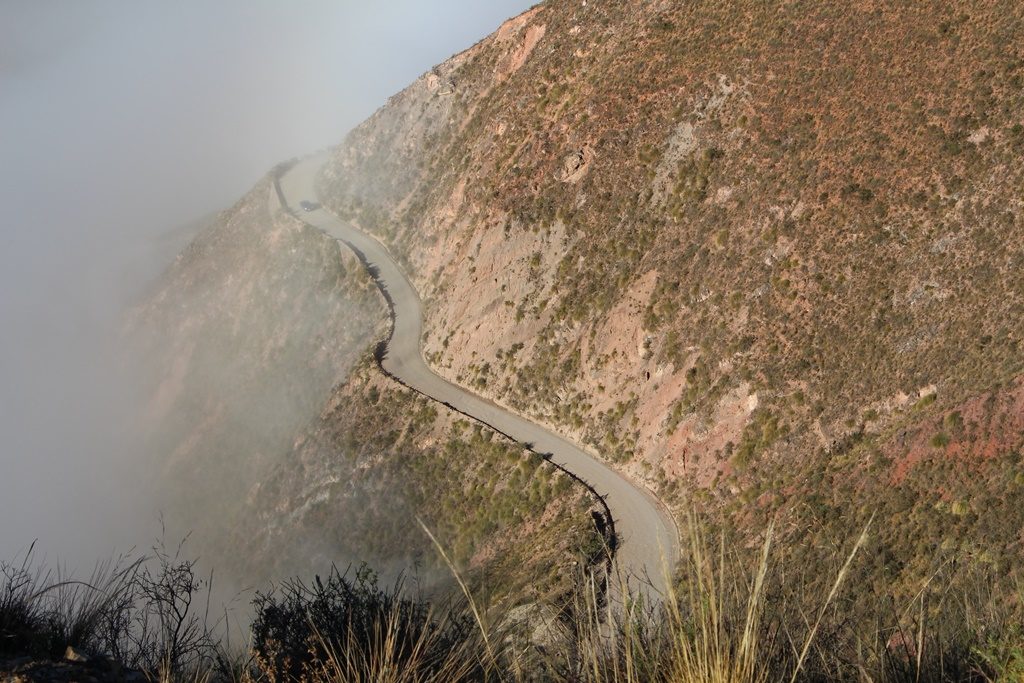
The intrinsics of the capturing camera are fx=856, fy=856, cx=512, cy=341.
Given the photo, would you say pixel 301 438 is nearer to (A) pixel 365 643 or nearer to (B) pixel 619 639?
(A) pixel 365 643

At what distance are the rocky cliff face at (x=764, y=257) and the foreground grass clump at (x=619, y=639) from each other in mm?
10584

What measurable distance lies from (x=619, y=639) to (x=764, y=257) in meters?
24.7

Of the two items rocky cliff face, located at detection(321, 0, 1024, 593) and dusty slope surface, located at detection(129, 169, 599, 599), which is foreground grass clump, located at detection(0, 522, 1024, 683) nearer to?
dusty slope surface, located at detection(129, 169, 599, 599)

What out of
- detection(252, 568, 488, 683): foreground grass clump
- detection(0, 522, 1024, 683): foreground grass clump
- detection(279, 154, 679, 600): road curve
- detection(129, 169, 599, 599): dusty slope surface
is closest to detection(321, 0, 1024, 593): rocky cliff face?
detection(279, 154, 679, 600): road curve

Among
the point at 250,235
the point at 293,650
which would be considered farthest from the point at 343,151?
the point at 293,650

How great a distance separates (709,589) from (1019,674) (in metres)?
2.39

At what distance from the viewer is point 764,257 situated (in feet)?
95.0

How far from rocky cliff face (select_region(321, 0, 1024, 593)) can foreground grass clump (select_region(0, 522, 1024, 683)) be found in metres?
10.6

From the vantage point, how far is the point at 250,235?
2365 inches

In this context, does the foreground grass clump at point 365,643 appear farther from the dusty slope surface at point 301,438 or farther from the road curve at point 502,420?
the dusty slope surface at point 301,438

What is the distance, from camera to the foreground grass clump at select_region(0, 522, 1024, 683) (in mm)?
5020

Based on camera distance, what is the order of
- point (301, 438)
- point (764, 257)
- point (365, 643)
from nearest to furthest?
point (365, 643), point (764, 257), point (301, 438)

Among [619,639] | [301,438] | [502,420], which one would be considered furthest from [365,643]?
[301,438]

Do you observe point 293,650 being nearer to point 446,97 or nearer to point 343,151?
point 446,97
